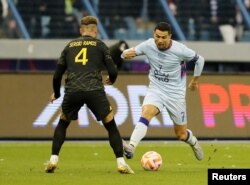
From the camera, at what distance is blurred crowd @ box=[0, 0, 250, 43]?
30422 millimetres

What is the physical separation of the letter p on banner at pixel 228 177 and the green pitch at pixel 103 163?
6.88 feet

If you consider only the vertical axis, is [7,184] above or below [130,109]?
above

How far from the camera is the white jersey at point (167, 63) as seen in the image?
15125 mm

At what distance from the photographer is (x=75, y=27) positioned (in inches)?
1200

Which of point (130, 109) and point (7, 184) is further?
point (130, 109)

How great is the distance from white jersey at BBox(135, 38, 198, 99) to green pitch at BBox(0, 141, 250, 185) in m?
1.32

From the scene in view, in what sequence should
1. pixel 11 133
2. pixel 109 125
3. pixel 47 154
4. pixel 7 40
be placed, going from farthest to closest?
pixel 7 40 < pixel 11 133 < pixel 47 154 < pixel 109 125

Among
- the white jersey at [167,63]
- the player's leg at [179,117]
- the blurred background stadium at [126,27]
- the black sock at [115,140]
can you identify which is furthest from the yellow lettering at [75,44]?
the blurred background stadium at [126,27]

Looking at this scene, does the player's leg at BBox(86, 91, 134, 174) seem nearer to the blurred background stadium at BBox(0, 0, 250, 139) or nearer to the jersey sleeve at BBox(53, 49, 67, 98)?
the jersey sleeve at BBox(53, 49, 67, 98)

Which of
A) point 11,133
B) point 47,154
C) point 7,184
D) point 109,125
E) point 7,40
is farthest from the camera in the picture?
point 7,40

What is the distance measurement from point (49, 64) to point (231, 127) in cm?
915

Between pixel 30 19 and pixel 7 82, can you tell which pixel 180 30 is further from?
pixel 7 82

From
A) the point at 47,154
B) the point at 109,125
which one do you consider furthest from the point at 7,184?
the point at 47,154

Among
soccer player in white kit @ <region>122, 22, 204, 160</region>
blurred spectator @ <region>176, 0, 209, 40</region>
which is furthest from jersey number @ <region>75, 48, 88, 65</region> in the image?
blurred spectator @ <region>176, 0, 209, 40</region>
